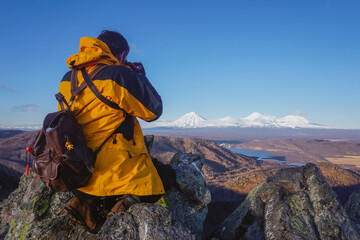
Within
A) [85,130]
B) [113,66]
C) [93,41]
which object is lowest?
[85,130]

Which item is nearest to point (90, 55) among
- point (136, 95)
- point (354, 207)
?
point (136, 95)

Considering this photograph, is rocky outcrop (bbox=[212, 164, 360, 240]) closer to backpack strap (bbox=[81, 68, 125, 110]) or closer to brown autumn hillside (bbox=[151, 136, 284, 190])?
backpack strap (bbox=[81, 68, 125, 110])

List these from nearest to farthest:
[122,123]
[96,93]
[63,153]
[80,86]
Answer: [63,153] < [96,93] < [80,86] < [122,123]

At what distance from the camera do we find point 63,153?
2574 millimetres

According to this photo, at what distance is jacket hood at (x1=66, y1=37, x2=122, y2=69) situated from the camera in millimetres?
2951

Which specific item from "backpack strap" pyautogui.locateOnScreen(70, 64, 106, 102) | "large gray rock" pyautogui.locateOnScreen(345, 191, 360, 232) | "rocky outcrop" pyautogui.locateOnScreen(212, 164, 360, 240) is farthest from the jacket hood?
"large gray rock" pyautogui.locateOnScreen(345, 191, 360, 232)

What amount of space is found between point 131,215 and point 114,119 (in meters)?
1.30

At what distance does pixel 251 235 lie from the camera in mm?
4117

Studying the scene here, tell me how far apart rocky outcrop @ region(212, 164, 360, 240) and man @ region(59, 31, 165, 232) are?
2.45 meters

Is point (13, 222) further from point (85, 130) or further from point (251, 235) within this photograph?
point (251, 235)

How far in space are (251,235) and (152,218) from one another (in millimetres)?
2334

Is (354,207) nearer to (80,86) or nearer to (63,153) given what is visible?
(63,153)

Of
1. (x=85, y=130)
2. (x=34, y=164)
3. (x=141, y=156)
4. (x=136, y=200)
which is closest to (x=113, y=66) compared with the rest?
(x=85, y=130)

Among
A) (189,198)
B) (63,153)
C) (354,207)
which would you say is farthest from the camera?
(354,207)
